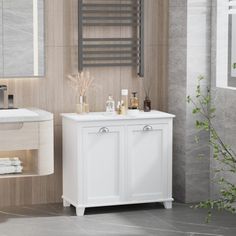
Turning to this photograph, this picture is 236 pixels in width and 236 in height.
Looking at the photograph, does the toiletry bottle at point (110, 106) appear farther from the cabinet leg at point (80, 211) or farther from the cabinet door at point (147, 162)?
the cabinet leg at point (80, 211)

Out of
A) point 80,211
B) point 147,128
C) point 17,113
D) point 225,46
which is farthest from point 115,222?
point 225,46

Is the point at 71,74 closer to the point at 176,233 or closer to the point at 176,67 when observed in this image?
the point at 176,67

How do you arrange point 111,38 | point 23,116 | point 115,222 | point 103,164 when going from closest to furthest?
point 23,116 → point 115,222 → point 103,164 → point 111,38

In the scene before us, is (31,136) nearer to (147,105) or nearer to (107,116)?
(107,116)

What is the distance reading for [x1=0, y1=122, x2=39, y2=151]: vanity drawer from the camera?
16.5 feet

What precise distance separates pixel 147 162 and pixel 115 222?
611 mm

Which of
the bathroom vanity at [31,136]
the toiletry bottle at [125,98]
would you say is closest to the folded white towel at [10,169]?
the bathroom vanity at [31,136]

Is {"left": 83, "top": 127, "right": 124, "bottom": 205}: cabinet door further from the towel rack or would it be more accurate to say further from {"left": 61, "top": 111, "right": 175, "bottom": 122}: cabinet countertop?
the towel rack

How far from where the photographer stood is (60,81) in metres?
5.71

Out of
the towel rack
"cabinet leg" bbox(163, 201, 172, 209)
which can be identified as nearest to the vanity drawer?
the towel rack

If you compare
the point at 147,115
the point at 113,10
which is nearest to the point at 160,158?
the point at 147,115

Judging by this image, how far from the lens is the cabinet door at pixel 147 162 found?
215 inches

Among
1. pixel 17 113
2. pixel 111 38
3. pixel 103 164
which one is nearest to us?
pixel 17 113

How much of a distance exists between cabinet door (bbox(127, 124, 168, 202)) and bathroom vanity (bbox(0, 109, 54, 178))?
669mm
